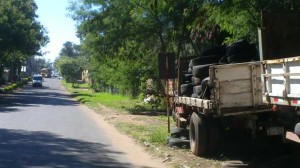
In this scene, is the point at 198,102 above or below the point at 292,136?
above

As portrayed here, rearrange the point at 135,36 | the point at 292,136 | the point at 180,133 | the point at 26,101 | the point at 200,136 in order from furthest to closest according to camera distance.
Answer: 1. the point at 26,101
2. the point at 135,36
3. the point at 180,133
4. the point at 200,136
5. the point at 292,136

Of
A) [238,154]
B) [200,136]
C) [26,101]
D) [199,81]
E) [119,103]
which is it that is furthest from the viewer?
[26,101]

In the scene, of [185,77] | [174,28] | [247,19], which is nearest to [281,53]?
[247,19]

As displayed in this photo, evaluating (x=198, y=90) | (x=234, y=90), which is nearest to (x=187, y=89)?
(x=198, y=90)

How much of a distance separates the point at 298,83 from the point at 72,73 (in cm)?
8310

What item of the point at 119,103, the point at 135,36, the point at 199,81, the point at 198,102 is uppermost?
the point at 135,36

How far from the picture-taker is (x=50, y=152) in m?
11.6

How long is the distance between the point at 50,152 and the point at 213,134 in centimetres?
409

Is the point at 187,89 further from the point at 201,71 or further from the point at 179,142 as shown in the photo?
the point at 201,71

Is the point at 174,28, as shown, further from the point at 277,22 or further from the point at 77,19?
the point at 277,22

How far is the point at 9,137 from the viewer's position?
14.4 metres

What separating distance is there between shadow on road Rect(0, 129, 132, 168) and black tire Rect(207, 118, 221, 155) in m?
1.93

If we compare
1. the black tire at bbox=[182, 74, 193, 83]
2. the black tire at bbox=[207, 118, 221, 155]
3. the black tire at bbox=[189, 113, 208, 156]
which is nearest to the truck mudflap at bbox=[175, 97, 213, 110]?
the black tire at bbox=[189, 113, 208, 156]

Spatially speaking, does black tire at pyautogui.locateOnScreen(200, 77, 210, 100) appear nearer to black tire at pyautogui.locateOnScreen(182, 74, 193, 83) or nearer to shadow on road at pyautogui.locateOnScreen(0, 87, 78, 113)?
black tire at pyautogui.locateOnScreen(182, 74, 193, 83)
